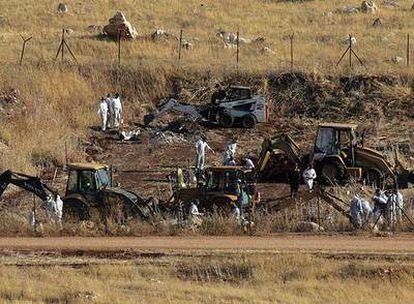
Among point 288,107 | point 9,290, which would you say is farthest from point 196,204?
point 288,107

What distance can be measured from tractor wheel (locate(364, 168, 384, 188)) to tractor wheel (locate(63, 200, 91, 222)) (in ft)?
32.3

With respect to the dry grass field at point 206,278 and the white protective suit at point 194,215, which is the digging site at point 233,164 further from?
the dry grass field at point 206,278

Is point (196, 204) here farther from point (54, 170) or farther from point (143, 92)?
point (143, 92)

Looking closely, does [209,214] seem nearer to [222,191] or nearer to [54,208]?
[222,191]

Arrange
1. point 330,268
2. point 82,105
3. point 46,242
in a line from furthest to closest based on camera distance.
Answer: point 82,105, point 46,242, point 330,268

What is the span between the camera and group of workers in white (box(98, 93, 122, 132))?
4225cm

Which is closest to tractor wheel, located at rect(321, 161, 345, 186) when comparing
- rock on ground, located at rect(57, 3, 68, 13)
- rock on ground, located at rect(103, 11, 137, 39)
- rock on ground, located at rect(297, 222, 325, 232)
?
A: rock on ground, located at rect(297, 222, 325, 232)

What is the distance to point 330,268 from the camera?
23.6 meters

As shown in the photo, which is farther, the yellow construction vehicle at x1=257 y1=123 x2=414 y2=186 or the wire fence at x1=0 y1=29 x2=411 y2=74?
the wire fence at x1=0 y1=29 x2=411 y2=74

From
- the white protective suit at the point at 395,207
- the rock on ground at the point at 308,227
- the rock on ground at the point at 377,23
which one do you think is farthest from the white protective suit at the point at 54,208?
the rock on ground at the point at 377,23

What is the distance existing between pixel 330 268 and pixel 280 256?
4.67ft

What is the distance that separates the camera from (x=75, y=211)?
96.2 ft

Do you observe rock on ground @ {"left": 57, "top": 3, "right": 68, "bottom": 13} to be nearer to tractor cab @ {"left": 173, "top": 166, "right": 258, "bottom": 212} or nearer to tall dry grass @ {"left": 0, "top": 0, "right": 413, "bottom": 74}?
tall dry grass @ {"left": 0, "top": 0, "right": 413, "bottom": 74}

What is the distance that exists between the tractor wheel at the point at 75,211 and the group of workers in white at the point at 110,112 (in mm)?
13145
